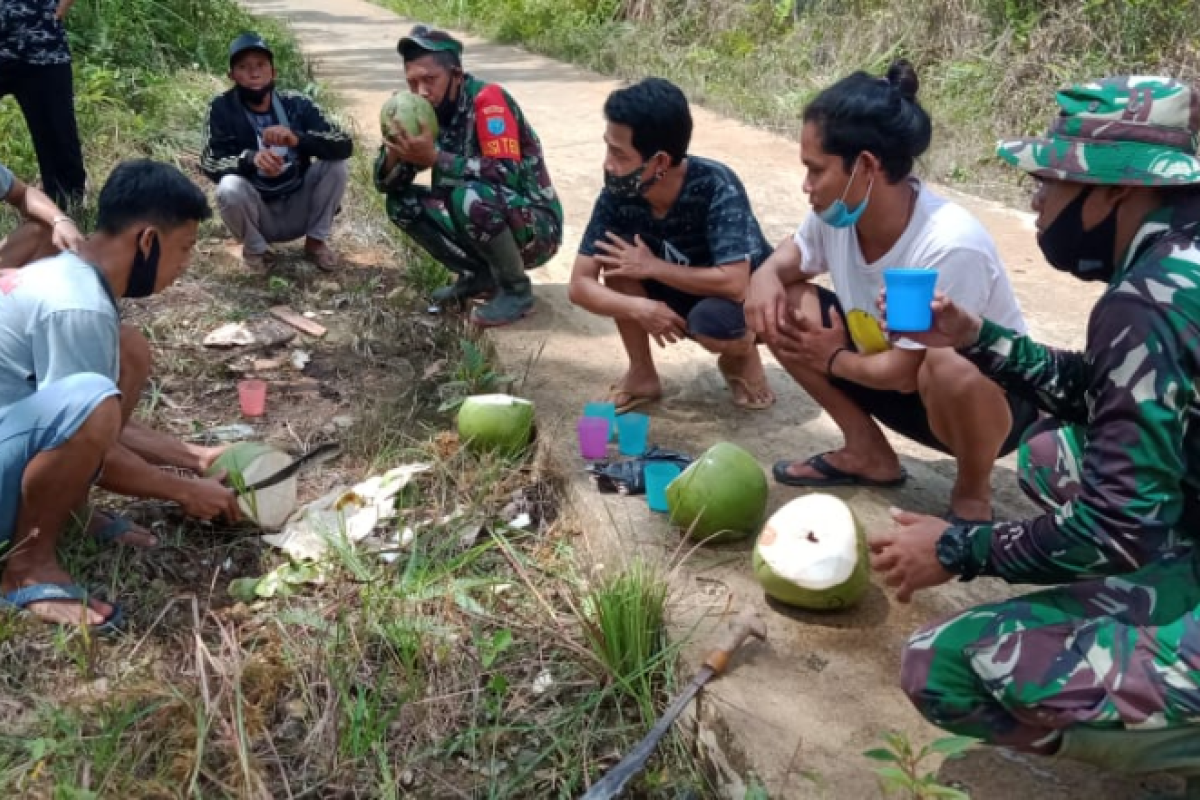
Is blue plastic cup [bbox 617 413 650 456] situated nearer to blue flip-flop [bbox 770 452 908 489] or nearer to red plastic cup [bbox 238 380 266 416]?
blue flip-flop [bbox 770 452 908 489]

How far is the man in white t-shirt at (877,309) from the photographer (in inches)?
111

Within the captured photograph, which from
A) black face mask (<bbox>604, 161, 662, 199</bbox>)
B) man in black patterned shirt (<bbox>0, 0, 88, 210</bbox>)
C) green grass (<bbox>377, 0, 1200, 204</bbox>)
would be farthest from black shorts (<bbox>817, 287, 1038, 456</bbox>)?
man in black patterned shirt (<bbox>0, 0, 88, 210</bbox>)

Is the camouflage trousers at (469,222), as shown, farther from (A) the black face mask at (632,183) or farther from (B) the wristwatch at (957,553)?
(B) the wristwatch at (957,553)

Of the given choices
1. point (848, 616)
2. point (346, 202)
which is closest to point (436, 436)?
point (848, 616)

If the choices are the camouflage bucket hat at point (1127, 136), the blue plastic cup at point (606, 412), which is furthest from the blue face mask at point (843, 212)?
the blue plastic cup at point (606, 412)

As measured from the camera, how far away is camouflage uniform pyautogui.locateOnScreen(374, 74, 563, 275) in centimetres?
443

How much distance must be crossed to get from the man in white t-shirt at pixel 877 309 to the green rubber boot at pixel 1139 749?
102cm

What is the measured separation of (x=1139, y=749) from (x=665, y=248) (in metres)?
2.34

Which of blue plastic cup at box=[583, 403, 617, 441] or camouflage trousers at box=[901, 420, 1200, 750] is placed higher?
camouflage trousers at box=[901, 420, 1200, 750]

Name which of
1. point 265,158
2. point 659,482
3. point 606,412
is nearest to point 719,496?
point 659,482

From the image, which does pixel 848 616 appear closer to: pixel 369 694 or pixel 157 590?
pixel 369 694

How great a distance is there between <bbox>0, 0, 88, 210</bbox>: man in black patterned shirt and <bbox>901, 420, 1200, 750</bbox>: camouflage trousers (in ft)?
16.5

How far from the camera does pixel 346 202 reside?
6223 millimetres

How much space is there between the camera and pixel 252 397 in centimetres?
403
